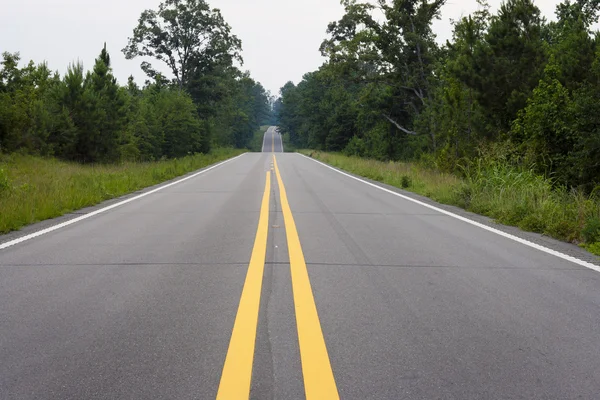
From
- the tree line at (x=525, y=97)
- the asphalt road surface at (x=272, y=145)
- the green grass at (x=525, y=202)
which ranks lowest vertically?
the asphalt road surface at (x=272, y=145)

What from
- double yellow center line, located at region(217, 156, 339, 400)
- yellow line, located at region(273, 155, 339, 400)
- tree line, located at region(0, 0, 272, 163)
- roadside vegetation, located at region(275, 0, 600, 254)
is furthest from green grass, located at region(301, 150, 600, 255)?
tree line, located at region(0, 0, 272, 163)

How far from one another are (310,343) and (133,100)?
3639 centimetres

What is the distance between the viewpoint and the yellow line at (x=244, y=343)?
287cm

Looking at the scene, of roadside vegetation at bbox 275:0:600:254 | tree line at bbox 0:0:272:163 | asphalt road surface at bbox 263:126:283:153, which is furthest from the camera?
asphalt road surface at bbox 263:126:283:153

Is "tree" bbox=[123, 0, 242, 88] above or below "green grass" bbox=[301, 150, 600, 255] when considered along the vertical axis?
above

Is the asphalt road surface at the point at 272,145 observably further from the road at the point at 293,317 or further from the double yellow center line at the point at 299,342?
the double yellow center line at the point at 299,342

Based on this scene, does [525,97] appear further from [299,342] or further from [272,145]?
[272,145]

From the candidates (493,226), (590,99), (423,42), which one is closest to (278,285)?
(493,226)

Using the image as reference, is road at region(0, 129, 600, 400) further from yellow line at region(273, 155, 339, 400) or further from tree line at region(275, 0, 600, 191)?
tree line at region(275, 0, 600, 191)

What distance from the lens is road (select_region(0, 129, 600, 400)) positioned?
297 centimetres

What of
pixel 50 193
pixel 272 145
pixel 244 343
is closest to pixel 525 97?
pixel 50 193

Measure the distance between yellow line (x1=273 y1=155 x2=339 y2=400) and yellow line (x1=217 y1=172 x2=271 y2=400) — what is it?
1.10 ft

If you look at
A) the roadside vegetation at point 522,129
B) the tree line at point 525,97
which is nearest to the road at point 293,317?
the roadside vegetation at point 522,129

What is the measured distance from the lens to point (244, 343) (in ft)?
11.5
